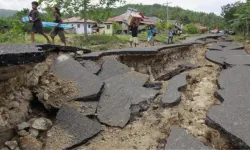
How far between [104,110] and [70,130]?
26.9 inches

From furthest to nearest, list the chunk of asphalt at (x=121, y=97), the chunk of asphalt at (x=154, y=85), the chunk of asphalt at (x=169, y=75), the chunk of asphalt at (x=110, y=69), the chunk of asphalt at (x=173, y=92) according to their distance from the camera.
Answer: the chunk of asphalt at (x=169, y=75) → the chunk of asphalt at (x=110, y=69) → the chunk of asphalt at (x=154, y=85) → the chunk of asphalt at (x=173, y=92) → the chunk of asphalt at (x=121, y=97)

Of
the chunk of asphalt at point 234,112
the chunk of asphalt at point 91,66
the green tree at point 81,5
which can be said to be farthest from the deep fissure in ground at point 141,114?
the green tree at point 81,5

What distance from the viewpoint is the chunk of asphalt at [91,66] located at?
554 cm

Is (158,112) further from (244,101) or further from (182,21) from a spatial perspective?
(182,21)

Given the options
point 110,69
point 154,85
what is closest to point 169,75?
point 110,69

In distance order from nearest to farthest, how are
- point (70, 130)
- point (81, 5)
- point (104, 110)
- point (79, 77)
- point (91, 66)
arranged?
point (70, 130), point (104, 110), point (79, 77), point (91, 66), point (81, 5)

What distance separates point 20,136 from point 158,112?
5.86 feet

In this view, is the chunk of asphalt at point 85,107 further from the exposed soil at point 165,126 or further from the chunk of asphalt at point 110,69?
the chunk of asphalt at point 110,69

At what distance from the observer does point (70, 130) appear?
11.1 ft

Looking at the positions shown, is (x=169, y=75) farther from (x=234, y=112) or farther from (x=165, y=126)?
(x=165, y=126)

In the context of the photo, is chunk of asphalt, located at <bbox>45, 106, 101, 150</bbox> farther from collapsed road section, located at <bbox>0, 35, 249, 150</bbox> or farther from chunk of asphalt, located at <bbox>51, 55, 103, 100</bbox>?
chunk of asphalt, located at <bbox>51, 55, 103, 100</bbox>

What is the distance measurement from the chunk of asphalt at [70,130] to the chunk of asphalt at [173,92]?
1.13 m

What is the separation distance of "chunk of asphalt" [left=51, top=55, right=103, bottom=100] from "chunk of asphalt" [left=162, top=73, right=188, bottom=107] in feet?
3.36

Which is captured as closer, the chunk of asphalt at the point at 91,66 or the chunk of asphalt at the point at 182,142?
the chunk of asphalt at the point at 182,142
